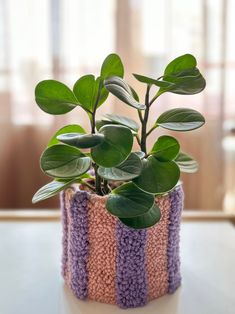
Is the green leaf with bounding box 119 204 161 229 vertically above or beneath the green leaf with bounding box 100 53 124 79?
beneath

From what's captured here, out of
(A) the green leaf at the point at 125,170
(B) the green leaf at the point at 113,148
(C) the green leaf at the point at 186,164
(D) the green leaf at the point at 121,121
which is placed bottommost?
(C) the green leaf at the point at 186,164

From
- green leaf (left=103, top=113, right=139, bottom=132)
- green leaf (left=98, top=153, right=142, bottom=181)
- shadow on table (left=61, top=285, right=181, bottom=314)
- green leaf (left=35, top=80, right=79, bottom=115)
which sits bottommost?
shadow on table (left=61, top=285, right=181, bottom=314)

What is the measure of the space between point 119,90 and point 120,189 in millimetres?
132

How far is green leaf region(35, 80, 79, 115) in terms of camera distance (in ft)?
1.95

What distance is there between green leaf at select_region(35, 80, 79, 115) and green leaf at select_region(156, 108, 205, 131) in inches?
5.1

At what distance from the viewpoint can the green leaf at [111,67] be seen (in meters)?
0.61

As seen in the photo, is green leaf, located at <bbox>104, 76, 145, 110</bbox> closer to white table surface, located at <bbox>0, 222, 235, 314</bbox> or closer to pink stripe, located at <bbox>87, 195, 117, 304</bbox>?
pink stripe, located at <bbox>87, 195, 117, 304</bbox>

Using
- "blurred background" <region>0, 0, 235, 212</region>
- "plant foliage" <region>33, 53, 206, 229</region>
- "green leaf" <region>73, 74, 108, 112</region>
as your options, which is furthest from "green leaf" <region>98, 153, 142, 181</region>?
"blurred background" <region>0, 0, 235, 212</region>

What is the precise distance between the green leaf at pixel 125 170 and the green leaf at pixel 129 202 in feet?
0.12

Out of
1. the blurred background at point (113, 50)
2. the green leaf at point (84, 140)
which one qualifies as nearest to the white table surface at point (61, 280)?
the green leaf at point (84, 140)

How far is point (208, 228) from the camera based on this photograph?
899 mm

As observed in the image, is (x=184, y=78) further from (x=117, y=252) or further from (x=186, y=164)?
(x=117, y=252)

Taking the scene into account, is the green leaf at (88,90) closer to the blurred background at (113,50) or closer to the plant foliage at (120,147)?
the plant foliage at (120,147)

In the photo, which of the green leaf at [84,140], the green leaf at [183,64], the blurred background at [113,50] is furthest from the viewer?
the blurred background at [113,50]
